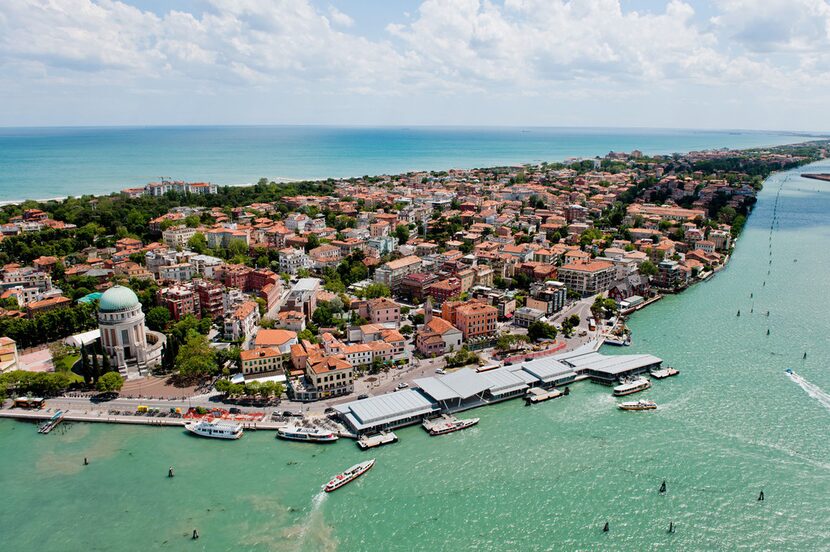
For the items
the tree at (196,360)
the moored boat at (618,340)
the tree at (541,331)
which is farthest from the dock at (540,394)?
the tree at (196,360)

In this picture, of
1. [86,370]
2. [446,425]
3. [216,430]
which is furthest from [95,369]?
[446,425]

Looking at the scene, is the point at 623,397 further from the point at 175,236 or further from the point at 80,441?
the point at 175,236

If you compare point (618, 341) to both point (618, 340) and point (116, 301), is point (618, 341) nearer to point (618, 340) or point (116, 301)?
point (618, 340)

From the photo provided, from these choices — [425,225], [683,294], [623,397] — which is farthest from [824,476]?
[425,225]

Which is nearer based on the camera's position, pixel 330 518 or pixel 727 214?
pixel 330 518

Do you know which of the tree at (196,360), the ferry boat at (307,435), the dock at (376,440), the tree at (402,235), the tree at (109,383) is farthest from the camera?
the tree at (402,235)

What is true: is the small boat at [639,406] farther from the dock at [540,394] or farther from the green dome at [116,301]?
the green dome at [116,301]
